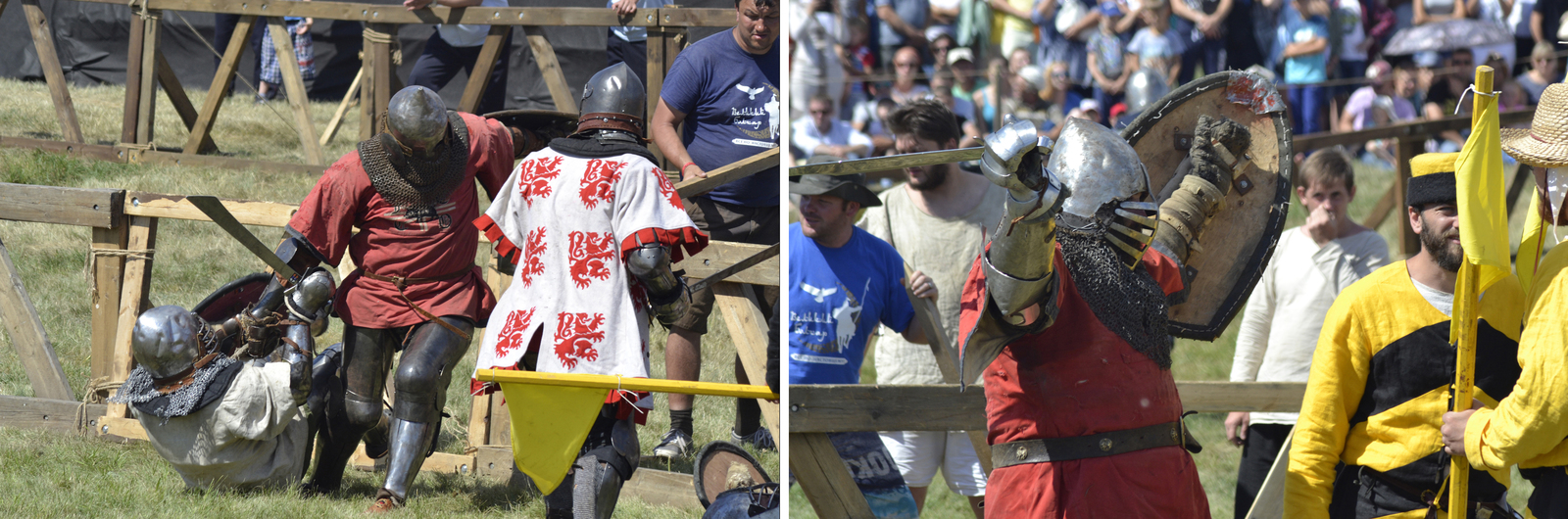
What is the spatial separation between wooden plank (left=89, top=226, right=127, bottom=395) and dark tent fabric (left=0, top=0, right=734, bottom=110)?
482cm

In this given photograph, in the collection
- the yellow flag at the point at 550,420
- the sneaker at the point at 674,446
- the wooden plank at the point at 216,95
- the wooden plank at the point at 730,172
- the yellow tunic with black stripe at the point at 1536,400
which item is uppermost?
the wooden plank at the point at 216,95

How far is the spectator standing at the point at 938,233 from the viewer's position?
3.90 meters

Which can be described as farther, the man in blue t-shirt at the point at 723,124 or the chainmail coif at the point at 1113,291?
the man in blue t-shirt at the point at 723,124

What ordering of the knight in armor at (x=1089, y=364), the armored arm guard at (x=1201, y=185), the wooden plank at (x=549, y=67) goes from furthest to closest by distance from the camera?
the wooden plank at (x=549, y=67) → the armored arm guard at (x=1201, y=185) → the knight in armor at (x=1089, y=364)

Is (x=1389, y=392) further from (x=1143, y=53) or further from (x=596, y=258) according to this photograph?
(x=1143, y=53)

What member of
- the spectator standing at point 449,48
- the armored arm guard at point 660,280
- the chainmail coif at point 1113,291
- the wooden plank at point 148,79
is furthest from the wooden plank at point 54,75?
the chainmail coif at point 1113,291

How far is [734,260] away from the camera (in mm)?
4504

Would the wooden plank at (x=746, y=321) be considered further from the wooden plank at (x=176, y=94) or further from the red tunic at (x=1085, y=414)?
the wooden plank at (x=176, y=94)

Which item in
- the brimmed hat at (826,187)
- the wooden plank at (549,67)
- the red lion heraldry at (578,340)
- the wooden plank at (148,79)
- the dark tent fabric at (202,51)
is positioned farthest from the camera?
the dark tent fabric at (202,51)

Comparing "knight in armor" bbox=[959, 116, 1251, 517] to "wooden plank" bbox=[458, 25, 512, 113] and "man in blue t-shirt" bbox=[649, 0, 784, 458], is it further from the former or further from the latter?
"wooden plank" bbox=[458, 25, 512, 113]

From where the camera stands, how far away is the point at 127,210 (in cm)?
498

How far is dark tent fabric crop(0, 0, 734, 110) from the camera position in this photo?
9.66 m

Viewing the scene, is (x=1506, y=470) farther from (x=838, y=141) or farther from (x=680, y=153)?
(x=838, y=141)

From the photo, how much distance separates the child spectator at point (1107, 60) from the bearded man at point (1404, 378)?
5.02 m
